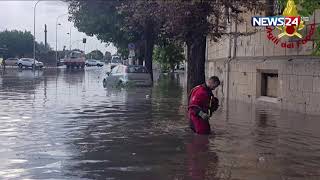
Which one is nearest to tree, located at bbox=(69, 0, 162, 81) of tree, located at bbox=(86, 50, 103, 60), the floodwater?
the floodwater

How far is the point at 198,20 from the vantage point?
15.2m

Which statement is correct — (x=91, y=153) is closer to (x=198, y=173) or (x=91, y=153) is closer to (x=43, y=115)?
(x=198, y=173)

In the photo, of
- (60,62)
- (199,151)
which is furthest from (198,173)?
(60,62)

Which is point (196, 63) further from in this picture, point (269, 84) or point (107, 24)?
point (107, 24)

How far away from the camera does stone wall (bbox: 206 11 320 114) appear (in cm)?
1616

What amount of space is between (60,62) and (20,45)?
30.4m

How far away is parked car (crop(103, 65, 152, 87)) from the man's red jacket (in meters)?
A: 18.9

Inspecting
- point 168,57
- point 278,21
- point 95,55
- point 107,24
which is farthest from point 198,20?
point 95,55

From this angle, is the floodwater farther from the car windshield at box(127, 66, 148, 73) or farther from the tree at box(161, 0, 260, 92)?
the car windshield at box(127, 66, 148, 73)

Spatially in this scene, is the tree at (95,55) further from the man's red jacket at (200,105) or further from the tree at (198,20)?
the man's red jacket at (200,105)

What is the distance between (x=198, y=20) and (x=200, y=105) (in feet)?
14.5

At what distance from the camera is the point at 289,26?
52.7ft

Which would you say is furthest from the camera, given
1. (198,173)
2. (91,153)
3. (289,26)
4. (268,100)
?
(268,100)

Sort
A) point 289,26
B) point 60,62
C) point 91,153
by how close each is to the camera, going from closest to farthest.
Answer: point 91,153 → point 289,26 → point 60,62
